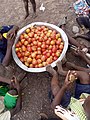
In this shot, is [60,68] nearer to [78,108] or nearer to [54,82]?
[54,82]

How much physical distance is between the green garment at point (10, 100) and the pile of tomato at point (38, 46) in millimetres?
578

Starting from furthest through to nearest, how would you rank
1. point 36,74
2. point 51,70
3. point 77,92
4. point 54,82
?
1. point 36,74
2. point 51,70
3. point 54,82
4. point 77,92

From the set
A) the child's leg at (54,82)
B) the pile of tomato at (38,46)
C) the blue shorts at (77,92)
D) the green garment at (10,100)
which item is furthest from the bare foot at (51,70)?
the green garment at (10,100)

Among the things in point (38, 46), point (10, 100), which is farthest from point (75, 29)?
point (10, 100)

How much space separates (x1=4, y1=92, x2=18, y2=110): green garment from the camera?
374 cm

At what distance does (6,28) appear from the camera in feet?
13.9

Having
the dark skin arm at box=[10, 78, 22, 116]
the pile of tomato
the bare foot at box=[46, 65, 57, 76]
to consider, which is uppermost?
the pile of tomato

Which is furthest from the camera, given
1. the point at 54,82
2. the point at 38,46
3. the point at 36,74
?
the point at 36,74

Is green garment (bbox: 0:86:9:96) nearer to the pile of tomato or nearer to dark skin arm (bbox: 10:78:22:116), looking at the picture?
dark skin arm (bbox: 10:78:22:116)

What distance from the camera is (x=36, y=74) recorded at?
4.43m

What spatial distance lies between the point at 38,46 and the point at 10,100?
0.94 m

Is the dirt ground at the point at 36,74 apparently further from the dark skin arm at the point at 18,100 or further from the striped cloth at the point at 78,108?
the striped cloth at the point at 78,108

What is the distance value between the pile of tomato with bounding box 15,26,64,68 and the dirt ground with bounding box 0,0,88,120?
12.0 inches

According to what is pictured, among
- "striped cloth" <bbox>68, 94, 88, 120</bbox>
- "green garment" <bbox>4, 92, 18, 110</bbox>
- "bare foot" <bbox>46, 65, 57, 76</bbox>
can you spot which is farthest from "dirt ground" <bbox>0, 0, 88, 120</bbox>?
"striped cloth" <bbox>68, 94, 88, 120</bbox>
